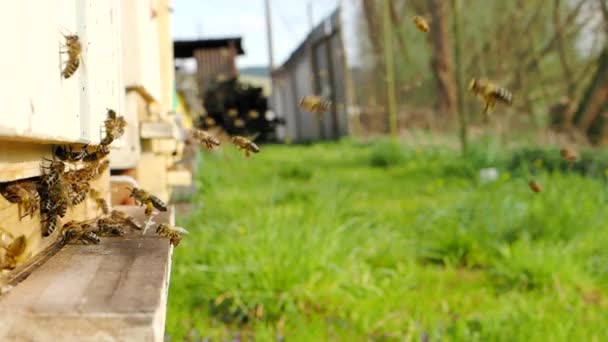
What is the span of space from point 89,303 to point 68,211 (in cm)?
73

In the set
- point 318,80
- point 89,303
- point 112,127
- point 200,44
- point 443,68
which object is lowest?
point 89,303

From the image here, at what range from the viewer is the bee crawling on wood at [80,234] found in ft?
3.99

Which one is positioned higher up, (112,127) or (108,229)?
(112,127)

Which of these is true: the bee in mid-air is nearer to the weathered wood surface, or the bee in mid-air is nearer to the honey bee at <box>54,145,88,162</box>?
the honey bee at <box>54,145,88,162</box>

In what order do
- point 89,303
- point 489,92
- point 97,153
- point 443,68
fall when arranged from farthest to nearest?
point 443,68 < point 489,92 < point 97,153 < point 89,303

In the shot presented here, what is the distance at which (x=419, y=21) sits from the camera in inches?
140

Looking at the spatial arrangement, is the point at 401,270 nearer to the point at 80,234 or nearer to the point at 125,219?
the point at 125,219

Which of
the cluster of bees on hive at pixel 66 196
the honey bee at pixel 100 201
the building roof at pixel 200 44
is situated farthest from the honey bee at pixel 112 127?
the building roof at pixel 200 44

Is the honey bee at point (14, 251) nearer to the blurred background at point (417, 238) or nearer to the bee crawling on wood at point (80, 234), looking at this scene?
the bee crawling on wood at point (80, 234)

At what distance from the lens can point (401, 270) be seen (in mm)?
3918

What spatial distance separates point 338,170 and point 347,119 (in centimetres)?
604

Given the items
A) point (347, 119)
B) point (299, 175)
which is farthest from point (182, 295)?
point (347, 119)

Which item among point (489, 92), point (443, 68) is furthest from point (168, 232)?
point (443, 68)

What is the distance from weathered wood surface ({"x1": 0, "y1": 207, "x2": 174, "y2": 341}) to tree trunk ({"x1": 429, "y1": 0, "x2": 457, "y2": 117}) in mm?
13831
